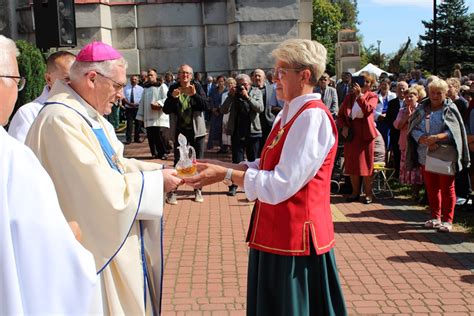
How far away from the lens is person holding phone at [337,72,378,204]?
29.9 ft

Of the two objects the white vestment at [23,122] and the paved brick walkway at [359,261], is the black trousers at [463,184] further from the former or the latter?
the white vestment at [23,122]

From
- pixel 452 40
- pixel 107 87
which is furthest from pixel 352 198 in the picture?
pixel 452 40

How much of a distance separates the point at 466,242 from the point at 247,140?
4.10 metres

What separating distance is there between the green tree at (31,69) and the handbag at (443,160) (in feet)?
24.5

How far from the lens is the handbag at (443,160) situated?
287 inches

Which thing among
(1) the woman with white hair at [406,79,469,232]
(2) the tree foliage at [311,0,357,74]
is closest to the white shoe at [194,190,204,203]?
(1) the woman with white hair at [406,79,469,232]

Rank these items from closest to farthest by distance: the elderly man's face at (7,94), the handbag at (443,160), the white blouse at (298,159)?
the elderly man's face at (7,94) < the white blouse at (298,159) < the handbag at (443,160)

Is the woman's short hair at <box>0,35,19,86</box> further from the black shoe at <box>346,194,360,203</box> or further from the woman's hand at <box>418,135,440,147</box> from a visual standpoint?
the black shoe at <box>346,194,360,203</box>

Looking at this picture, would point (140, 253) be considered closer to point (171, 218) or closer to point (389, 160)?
point (171, 218)

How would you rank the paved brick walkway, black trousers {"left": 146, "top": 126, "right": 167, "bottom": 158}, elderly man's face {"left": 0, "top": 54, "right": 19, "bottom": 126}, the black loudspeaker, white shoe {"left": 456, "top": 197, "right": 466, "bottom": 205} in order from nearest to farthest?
elderly man's face {"left": 0, "top": 54, "right": 19, "bottom": 126} < the paved brick walkway < white shoe {"left": 456, "top": 197, "right": 466, "bottom": 205} < the black loudspeaker < black trousers {"left": 146, "top": 126, "right": 167, "bottom": 158}

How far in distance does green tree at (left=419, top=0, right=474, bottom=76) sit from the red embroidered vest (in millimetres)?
40846

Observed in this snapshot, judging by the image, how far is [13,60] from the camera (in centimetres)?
207

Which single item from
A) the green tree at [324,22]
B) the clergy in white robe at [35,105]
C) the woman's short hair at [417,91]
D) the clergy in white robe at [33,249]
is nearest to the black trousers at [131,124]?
the woman's short hair at [417,91]

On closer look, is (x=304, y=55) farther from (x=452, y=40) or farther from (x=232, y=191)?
(x=452, y=40)
